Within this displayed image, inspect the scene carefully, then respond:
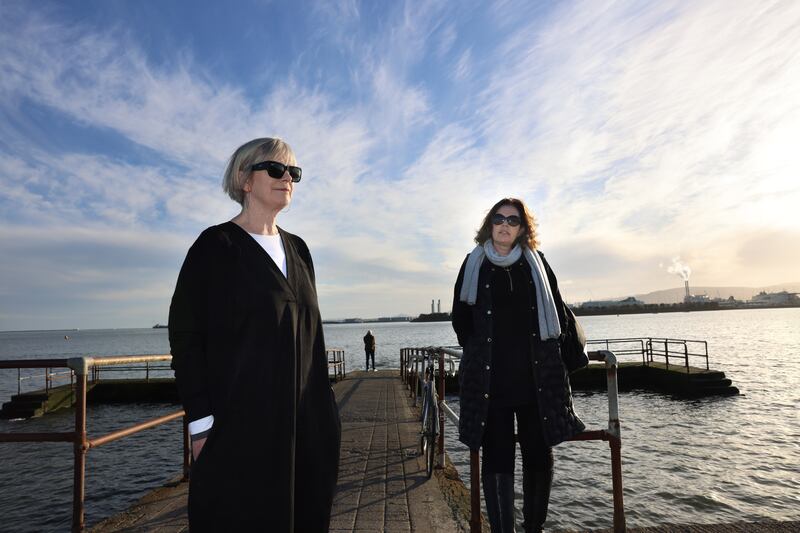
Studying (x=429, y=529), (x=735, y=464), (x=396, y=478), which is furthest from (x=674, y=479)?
(x=429, y=529)

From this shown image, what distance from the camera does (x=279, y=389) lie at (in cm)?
169

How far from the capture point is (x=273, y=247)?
6.31 ft

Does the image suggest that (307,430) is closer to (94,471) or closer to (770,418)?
(94,471)

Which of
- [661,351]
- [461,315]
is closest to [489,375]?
[461,315]

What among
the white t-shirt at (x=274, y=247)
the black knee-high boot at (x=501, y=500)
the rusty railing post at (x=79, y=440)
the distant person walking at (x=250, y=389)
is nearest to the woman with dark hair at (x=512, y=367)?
the black knee-high boot at (x=501, y=500)

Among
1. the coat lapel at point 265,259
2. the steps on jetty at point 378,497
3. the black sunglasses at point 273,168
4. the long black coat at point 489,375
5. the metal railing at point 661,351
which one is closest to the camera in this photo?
the coat lapel at point 265,259

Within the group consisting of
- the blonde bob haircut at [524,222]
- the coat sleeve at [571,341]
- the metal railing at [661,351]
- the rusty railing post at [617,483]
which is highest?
the blonde bob haircut at [524,222]

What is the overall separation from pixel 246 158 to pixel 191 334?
2.30ft

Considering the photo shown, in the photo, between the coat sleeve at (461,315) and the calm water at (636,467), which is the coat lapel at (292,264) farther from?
the calm water at (636,467)

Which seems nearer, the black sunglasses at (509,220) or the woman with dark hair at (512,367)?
the woman with dark hair at (512,367)

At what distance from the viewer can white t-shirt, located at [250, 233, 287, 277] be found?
1.89 metres

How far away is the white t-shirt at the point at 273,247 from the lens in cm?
189

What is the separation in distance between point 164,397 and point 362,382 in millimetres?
8288

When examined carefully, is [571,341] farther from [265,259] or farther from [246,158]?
[246,158]
